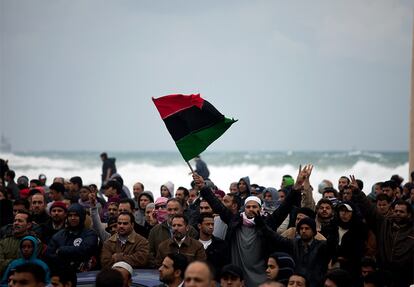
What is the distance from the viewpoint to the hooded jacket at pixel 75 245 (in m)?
11.6

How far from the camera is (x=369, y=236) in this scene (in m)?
11.3

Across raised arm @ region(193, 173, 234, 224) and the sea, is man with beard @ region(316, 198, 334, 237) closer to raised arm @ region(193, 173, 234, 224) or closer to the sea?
raised arm @ region(193, 173, 234, 224)

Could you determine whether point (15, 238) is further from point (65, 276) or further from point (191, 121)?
point (65, 276)

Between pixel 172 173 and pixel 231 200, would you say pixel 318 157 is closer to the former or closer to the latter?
pixel 172 173

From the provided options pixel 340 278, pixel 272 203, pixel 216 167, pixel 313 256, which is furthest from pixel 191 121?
pixel 216 167

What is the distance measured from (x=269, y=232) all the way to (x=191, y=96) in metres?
2.52

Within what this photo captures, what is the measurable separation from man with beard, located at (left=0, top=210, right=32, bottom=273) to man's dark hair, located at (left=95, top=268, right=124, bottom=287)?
148 inches

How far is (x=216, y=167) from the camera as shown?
75.6 m

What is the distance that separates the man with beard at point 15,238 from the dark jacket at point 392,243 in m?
4.09

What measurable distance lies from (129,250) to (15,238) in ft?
4.88

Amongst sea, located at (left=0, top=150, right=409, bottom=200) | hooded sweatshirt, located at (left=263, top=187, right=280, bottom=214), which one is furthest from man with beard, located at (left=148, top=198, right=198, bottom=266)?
sea, located at (left=0, top=150, right=409, bottom=200)

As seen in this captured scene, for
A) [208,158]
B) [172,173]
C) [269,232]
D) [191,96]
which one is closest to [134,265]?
[269,232]

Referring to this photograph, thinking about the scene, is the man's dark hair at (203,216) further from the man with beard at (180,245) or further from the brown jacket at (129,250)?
the brown jacket at (129,250)

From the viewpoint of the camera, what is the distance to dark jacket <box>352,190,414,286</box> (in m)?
10.9
